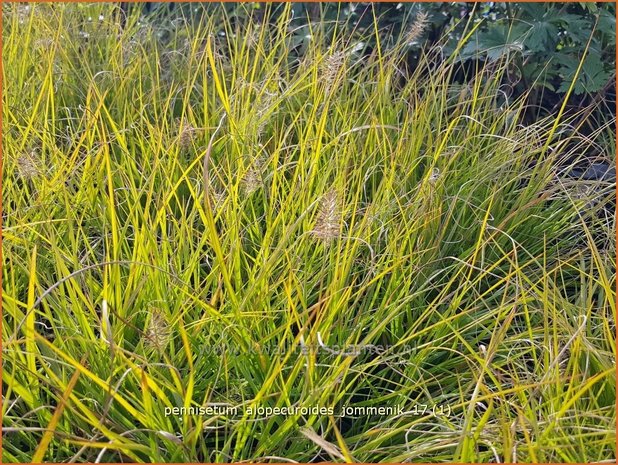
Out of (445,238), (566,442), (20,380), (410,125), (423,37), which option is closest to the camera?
(566,442)

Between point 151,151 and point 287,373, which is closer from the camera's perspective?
point 287,373

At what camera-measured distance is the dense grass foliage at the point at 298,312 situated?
123 centimetres

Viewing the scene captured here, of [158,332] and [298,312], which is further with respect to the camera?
[298,312]

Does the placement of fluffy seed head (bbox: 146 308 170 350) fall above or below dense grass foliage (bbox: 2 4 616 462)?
above

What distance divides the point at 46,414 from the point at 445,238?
1.04m

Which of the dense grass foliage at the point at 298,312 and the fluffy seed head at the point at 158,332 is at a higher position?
the fluffy seed head at the point at 158,332

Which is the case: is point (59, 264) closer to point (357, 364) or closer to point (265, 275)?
point (265, 275)

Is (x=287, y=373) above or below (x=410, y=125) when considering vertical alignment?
below

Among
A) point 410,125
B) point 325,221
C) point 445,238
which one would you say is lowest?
point 445,238

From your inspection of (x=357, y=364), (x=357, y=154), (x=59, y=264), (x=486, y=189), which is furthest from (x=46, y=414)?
(x=486, y=189)

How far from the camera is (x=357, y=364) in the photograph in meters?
1.42

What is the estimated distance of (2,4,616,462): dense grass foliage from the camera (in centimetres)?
123

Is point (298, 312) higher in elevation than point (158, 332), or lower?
lower

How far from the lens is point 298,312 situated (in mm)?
1566
